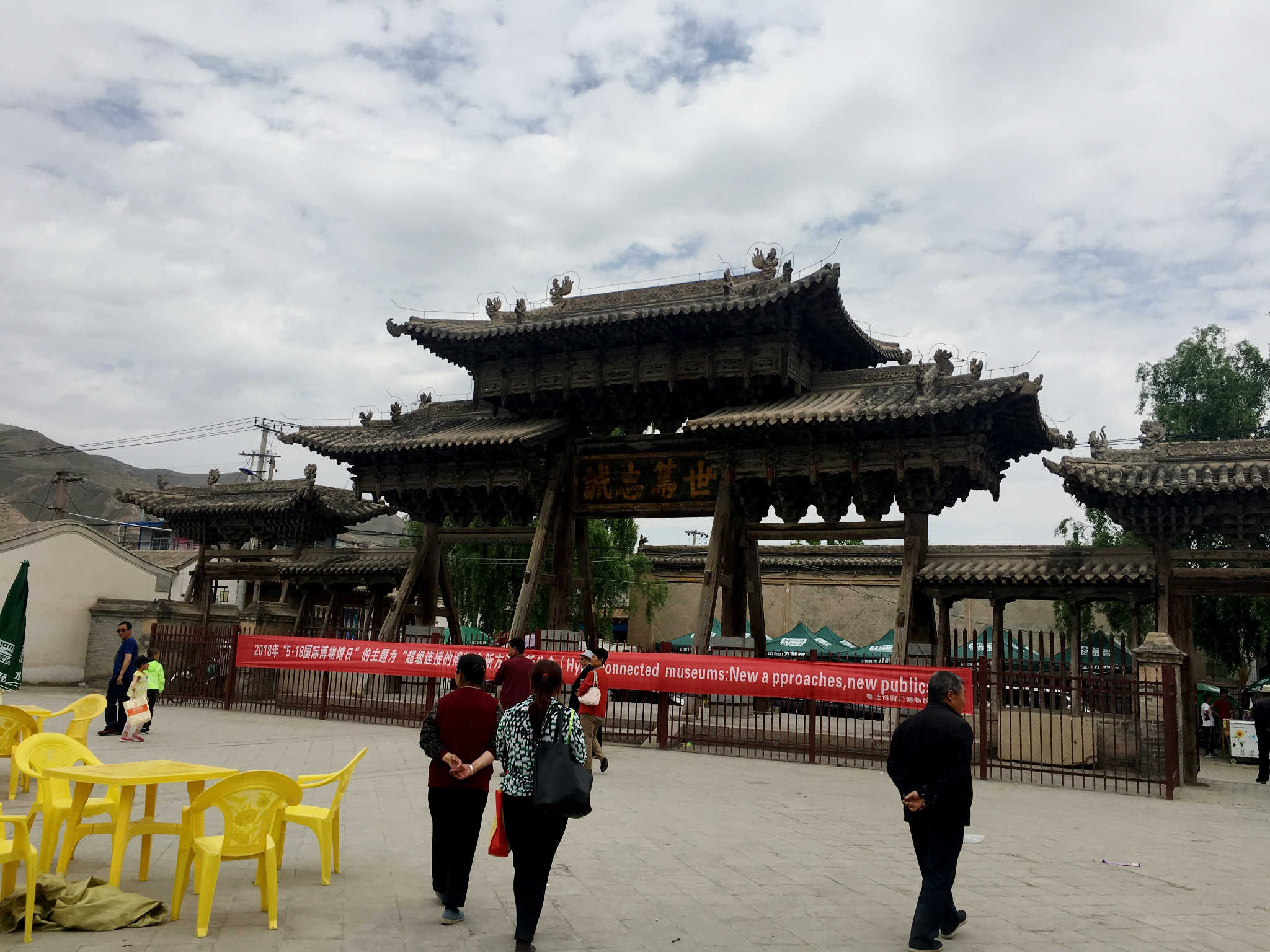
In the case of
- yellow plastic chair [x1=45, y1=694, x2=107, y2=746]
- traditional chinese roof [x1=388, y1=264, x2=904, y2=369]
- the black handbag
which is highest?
traditional chinese roof [x1=388, y1=264, x2=904, y2=369]

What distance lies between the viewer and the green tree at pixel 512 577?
28484 mm

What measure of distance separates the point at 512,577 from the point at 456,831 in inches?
940

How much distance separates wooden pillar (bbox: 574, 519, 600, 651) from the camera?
1767 cm

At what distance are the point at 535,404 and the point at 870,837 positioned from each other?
11525mm

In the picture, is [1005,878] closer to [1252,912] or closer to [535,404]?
[1252,912]

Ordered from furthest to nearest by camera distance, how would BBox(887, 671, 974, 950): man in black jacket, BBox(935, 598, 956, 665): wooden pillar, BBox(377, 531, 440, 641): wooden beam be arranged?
BBox(377, 531, 440, 641): wooden beam
BBox(935, 598, 956, 665): wooden pillar
BBox(887, 671, 974, 950): man in black jacket

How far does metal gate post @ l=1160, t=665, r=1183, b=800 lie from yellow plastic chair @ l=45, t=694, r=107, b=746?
1130 cm

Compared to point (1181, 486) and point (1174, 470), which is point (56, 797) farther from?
point (1174, 470)

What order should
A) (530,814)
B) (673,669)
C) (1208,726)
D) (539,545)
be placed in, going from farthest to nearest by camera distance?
1. (1208,726)
2. (539,545)
3. (673,669)
4. (530,814)

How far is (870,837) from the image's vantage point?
7.84m

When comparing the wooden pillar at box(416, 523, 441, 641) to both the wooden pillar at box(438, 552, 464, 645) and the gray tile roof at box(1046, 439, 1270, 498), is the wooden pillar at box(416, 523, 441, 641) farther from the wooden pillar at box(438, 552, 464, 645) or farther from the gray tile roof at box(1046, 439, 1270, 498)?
the gray tile roof at box(1046, 439, 1270, 498)

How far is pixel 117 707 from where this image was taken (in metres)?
12.8

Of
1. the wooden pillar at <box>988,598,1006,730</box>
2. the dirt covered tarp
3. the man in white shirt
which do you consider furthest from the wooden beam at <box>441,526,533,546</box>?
the man in white shirt

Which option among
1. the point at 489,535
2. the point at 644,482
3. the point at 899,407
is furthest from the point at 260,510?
the point at 899,407
